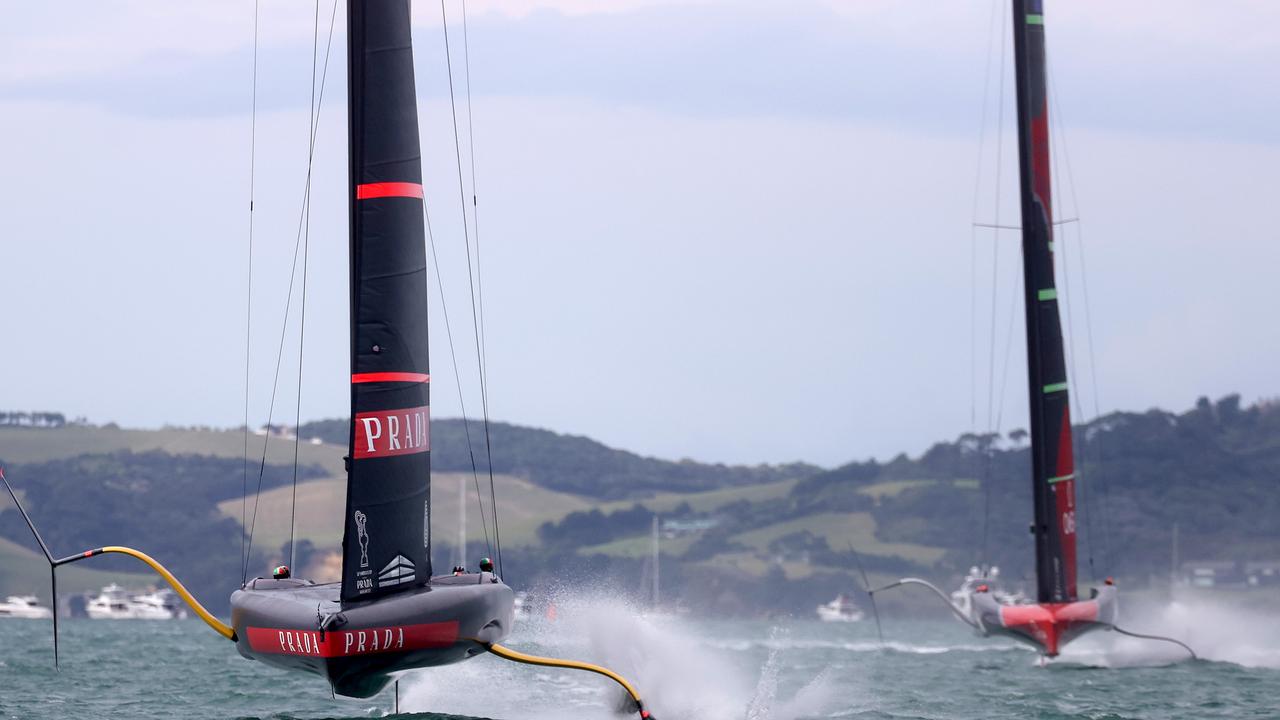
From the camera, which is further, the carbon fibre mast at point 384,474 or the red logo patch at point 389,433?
the red logo patch at point 389,433

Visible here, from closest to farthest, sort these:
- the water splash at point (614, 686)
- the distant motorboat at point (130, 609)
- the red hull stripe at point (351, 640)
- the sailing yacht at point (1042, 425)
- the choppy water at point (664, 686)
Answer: the red hull stripe at point (351, 640), the water splash at point (614, 686), the choppy water at point (664, 686), the sailing yacht at point (1042, 425), the distant motorboat at point (130, 609)

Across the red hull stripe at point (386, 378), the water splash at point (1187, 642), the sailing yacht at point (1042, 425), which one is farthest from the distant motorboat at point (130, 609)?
the red hull stripe at point (386, 378)

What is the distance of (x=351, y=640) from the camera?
1531 centimetres

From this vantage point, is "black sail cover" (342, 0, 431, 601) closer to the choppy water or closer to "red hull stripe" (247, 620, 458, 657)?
"red hull stripe" (247, 620, 458, 657)

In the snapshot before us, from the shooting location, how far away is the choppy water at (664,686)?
19203 mm

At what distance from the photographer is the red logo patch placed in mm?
16125

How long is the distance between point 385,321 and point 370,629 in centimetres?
275

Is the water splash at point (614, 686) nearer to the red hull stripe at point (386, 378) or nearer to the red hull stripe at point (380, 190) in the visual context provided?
the red hull stripe at point (386, 378)

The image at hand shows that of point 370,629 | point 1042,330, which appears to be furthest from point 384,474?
point 1042,330

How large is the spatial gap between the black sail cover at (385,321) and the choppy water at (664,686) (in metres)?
2.74

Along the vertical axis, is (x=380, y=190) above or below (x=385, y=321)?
above

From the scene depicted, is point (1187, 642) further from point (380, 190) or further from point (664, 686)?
point (380, 190)

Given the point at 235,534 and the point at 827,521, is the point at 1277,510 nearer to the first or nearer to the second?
the point at 827,521

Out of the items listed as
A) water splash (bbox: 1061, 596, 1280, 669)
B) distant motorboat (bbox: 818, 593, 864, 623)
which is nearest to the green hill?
distant motorboat (bbox: 818, 593, 864, 623)
